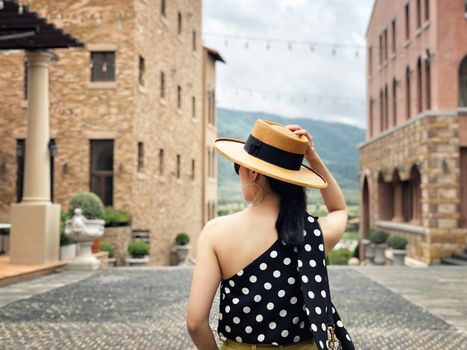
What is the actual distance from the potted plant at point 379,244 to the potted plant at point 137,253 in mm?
9408

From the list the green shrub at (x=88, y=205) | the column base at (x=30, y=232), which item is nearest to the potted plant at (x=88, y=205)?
the green shrub at (x=88, y=205)

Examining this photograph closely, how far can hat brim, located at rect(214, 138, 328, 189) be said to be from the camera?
2.28 metres

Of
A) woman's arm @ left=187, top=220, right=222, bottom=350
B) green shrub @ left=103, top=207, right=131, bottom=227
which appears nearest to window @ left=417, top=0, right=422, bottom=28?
green shrub @ left=103, top=207, right=131, bottom=227

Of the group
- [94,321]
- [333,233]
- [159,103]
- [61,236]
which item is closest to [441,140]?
[159,103]

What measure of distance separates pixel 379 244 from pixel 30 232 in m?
15.1

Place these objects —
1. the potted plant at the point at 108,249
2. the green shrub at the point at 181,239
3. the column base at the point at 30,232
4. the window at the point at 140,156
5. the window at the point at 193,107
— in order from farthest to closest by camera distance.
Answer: the window at the point at 193,107 → the green shrub at the point at 181,239 → the window at the point at 140,156 → the potted plant at the point at 108,249 → the column base at the point at 30,232

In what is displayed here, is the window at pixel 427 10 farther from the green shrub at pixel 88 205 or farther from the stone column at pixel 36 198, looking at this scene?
the stone column at pixel 36 198

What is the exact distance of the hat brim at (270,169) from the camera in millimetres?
2275

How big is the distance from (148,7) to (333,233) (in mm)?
21047

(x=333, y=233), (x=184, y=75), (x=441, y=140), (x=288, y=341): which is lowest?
(x=288, y=341)

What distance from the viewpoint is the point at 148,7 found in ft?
73.6

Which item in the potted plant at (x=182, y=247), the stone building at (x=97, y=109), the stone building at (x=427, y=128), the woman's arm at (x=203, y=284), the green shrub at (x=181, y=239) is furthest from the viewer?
the green shrub at (x=181, y=239)

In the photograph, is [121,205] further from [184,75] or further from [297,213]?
[297,213]

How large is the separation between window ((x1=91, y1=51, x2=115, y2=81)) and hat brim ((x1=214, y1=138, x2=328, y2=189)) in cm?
1935
